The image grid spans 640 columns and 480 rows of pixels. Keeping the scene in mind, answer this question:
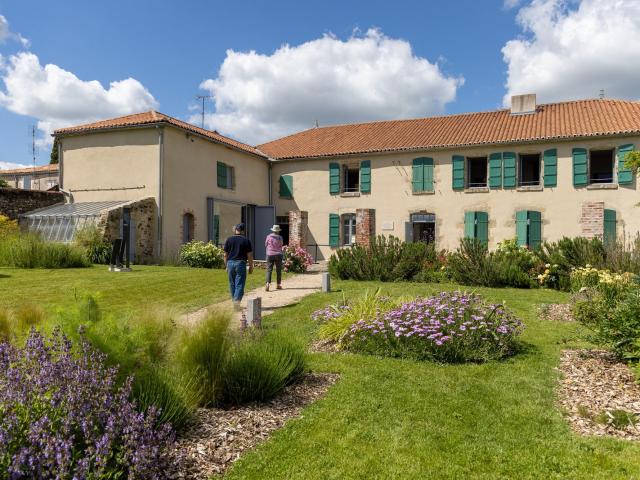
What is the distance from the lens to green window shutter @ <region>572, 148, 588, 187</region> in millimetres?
17562

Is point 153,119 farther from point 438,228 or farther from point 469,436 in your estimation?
point 469,436

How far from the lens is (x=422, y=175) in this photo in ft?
66.5

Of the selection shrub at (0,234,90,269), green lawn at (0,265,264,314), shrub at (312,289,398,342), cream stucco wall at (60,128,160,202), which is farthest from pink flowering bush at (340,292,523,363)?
cream stucco wall at (60,128,160,202)

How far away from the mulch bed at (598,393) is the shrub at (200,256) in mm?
13279

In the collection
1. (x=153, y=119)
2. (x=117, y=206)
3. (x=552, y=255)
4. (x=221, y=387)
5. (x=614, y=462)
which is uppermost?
(x=153, y=119)

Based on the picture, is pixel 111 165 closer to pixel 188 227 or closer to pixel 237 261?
pixel 188 227

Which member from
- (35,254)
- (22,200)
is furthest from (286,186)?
(35,254)

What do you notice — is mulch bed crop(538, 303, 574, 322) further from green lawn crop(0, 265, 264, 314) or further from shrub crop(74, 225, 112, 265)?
shrub crop(74, 225, 112, 265)

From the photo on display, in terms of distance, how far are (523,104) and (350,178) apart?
8.83 m

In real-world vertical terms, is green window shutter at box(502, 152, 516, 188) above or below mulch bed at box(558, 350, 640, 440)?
above

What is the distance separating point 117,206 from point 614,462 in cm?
1615

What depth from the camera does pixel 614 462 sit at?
3.03 meters

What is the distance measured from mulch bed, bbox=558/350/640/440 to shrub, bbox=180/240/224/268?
1328cm

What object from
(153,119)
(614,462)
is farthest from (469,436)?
(153,119)
